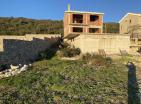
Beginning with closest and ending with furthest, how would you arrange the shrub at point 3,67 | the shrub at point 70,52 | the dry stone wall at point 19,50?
the shrub at point 3,67 < the dry stone wall at point 19,50 < the shrub at point 70,52

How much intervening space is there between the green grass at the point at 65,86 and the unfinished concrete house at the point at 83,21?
1552 cm

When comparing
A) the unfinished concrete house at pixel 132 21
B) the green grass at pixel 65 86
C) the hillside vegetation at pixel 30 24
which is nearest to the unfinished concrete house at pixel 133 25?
the unfinished concrete house at pixel 132 21

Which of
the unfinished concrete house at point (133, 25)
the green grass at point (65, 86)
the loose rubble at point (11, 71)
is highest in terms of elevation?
the unfinished concrete house at point (133, 25)

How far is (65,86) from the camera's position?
21.3 m

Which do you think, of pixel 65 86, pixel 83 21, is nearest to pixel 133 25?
pixel 83 21

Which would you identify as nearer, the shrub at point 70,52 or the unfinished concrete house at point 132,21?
the shrub at point 70,52

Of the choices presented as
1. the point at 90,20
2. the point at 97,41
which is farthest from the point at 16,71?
the point at 90,20

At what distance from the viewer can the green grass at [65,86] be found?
721 inches

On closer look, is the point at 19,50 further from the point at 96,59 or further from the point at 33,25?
the point at 33,25

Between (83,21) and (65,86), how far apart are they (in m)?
24.1

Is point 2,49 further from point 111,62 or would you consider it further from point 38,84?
point 111,62

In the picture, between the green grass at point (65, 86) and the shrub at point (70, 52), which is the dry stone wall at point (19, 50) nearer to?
→ the green grass at point (65, 86)

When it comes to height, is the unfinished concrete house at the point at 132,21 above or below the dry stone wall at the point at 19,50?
above

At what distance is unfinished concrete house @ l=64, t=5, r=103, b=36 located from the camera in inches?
1703
